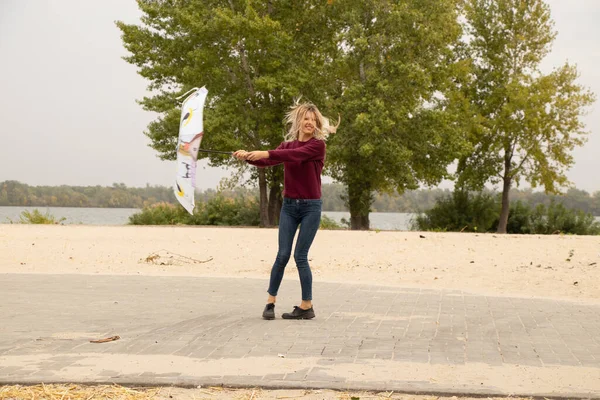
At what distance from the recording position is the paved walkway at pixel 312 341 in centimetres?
543

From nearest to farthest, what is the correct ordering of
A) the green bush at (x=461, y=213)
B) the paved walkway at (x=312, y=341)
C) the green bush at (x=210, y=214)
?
the paved walkway at (x=312, y=341), the green bush at (x=461, y=213), the green bush at (x=210, y=214)

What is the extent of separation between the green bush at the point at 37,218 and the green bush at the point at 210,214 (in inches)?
211

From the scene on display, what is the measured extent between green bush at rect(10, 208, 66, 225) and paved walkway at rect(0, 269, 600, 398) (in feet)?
58.7

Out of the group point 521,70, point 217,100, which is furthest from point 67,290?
point 521,70

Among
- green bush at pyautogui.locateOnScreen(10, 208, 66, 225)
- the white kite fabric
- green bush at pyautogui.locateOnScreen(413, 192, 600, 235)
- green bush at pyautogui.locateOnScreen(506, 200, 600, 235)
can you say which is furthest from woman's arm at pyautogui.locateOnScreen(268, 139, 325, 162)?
green bush at pyautogui.locateOnScreen(506, 200, 600, 235)

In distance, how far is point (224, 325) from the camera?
7.54m

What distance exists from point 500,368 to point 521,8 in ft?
103

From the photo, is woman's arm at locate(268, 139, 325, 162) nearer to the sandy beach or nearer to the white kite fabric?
the white kite fabric

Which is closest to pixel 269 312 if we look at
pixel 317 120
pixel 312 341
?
pixel 312 341

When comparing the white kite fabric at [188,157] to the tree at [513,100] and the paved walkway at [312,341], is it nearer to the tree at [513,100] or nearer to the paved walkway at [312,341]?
the paved walkway at [312,341]

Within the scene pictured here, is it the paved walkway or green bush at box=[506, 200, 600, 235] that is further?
green bush at box=[506, 200, 600, 235]

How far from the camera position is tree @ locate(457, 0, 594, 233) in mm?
33000

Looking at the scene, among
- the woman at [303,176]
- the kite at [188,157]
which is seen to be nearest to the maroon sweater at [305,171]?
the woman at [303,176]

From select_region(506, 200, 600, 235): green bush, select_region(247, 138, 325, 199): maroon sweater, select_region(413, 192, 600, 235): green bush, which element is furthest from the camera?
select_region(413, 192, 600, 235): green bush
